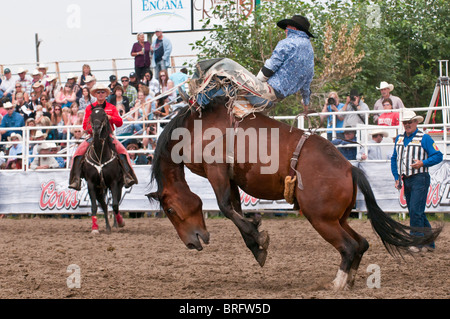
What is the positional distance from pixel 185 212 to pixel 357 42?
12641 mm

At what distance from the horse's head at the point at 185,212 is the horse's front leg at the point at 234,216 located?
43cm

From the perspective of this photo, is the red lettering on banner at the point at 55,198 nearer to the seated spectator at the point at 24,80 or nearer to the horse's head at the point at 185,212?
the seated spectator at the point at 24,80

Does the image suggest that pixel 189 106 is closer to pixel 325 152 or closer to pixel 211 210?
pixel 325 152

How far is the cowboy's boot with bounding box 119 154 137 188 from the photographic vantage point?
11820 millimetres

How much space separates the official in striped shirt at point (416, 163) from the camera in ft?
29.7

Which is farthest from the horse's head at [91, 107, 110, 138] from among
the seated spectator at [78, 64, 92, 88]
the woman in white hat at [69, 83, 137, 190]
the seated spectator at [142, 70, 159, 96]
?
the seated spectator at [78, 64, 92, 88]

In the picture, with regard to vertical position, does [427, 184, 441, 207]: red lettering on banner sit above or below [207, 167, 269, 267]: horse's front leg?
below

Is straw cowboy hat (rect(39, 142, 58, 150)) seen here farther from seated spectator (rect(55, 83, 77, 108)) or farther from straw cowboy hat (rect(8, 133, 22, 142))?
seated spectator (rect(55, 83, 77, 108))

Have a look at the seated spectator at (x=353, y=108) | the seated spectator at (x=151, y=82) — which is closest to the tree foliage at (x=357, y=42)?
the seated spectator at (x=151, y=82)

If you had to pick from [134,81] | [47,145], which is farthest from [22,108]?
[134,81]

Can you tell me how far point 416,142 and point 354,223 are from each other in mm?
3595

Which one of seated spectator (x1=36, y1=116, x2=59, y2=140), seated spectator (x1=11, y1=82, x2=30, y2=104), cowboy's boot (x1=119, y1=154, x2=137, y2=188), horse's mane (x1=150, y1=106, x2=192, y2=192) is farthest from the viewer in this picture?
seated spectator (x1=11, y1=82, x2=30, y2=104)

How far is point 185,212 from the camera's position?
21.9ft

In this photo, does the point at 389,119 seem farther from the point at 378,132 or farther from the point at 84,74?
the point at 84,74
